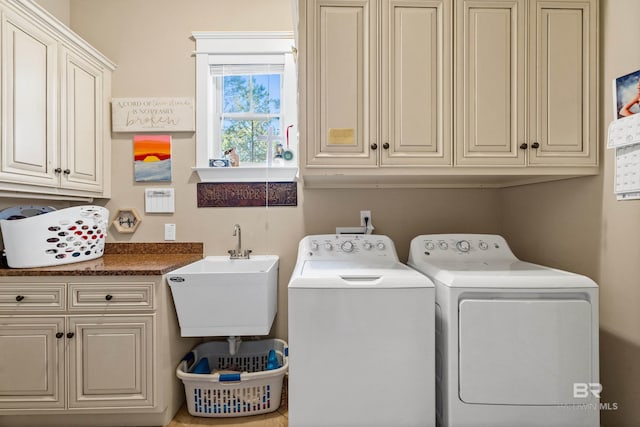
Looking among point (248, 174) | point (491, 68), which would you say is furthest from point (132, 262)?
point (491, 68)

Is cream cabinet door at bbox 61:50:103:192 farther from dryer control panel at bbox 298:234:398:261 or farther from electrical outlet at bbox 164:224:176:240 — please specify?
dryer control panel at bbox 298:234:398:261

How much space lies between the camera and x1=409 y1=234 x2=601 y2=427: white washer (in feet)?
4.41

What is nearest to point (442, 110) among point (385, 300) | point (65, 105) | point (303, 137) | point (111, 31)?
point (303, 137)

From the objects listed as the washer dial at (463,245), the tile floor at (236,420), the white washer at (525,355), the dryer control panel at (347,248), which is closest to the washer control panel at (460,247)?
the washer dial at (463,245)

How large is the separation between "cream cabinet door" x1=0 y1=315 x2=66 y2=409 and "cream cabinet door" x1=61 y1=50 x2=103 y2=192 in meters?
0.77

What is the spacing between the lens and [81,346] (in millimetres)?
1705

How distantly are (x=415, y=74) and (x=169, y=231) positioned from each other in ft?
6.07

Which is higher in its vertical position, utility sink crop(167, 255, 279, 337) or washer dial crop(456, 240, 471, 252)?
washer dial crop(456, 240, 471, 252)

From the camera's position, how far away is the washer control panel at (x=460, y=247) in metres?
1.89

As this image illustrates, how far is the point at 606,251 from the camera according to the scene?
1.54m

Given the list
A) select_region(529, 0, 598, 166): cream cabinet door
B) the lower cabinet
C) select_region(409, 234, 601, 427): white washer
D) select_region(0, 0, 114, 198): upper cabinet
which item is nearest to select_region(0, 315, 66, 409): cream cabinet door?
the lower cabinet

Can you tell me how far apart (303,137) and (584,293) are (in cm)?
137

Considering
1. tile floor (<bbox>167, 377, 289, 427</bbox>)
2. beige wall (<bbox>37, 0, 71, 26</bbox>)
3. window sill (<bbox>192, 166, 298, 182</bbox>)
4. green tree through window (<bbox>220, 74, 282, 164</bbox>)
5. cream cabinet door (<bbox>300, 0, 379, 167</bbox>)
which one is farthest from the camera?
green tree through window (<bbox>220, 74, 282, 164</bbox>)

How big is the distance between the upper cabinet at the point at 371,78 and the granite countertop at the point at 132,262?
3.38 feet
